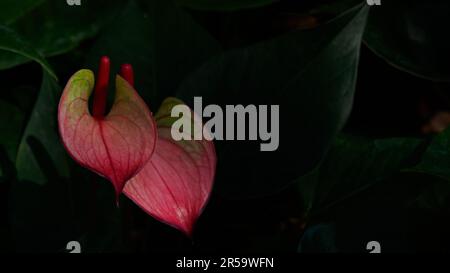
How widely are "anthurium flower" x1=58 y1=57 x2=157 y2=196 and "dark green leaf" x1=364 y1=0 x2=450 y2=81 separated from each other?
0.25 m

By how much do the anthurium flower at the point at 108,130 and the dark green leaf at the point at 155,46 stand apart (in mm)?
129

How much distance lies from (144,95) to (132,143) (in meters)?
0.18

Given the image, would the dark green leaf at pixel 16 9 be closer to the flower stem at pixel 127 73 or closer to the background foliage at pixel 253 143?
the background foliage at pixel 253 143

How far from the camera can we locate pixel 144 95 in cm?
71

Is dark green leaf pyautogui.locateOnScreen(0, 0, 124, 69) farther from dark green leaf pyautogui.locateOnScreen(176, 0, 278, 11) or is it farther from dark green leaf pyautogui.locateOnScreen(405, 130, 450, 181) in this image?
dark green leaf pyautogui.locateOnScreen(405, 130, 450, 181)

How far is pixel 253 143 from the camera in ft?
2.16

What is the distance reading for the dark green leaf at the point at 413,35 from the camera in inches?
27.0

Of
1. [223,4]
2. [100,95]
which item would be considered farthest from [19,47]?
[223,4]

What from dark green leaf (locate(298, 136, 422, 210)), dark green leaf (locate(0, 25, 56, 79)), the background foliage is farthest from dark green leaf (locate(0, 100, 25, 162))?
dark green leaf (locate(298, 136, 422, 210))

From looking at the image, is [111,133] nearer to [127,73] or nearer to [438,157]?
[127,73]

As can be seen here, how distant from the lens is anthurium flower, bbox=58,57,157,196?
0.53 metres
